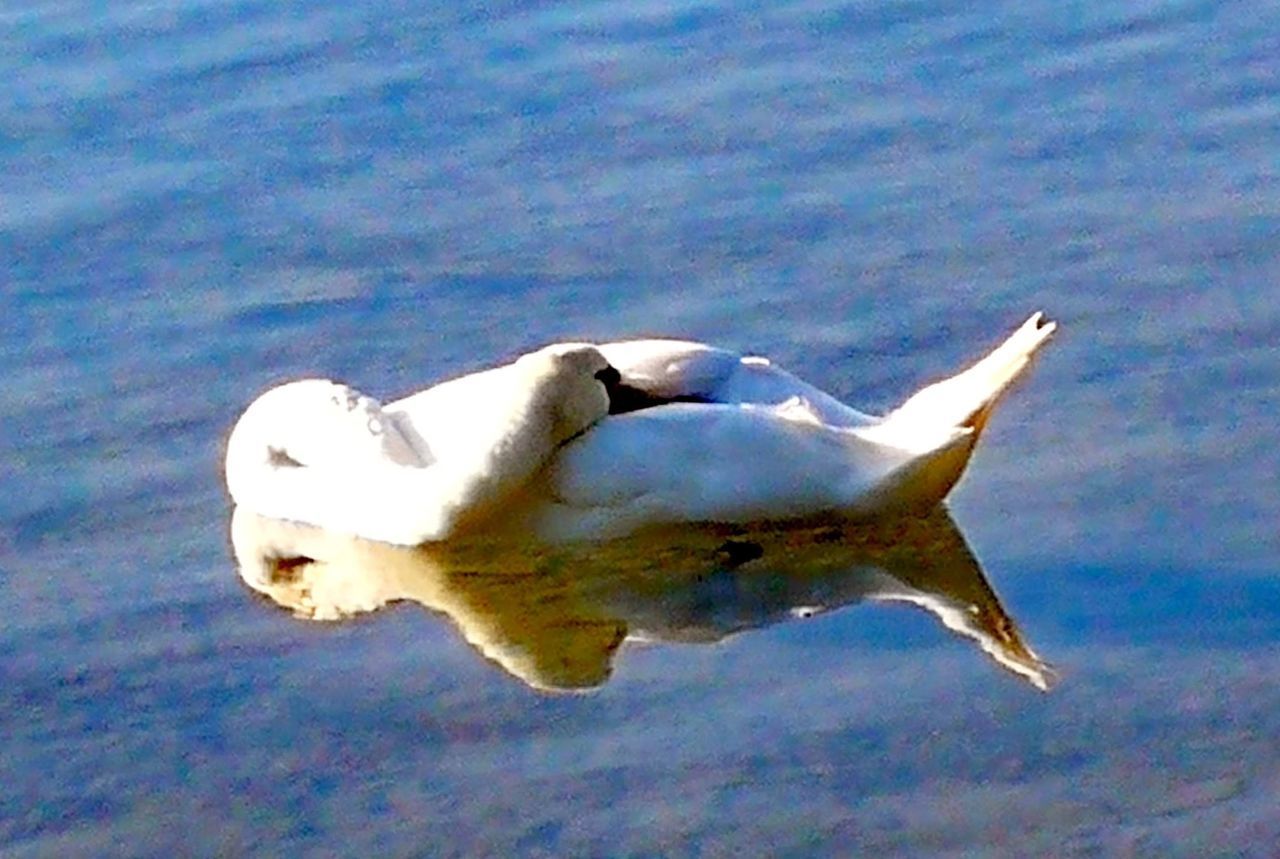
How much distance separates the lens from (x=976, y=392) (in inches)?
247

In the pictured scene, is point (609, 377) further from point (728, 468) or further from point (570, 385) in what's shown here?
point (728, 468)

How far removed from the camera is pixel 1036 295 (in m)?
7.53

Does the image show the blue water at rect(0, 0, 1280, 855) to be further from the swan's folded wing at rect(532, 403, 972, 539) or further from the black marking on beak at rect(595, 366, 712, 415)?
the black marking on beak at rect(595, 366, 712, 415)

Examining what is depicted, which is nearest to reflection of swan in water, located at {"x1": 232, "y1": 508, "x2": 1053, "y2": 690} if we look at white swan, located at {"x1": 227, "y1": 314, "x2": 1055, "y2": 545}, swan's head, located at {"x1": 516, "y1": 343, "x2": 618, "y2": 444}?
white swan, located at {"x1": 227, "y1": 314, "x2": 1055, "y2": 545}

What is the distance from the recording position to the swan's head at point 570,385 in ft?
20.2

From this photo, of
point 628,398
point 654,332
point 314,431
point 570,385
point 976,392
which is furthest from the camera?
point 654,332

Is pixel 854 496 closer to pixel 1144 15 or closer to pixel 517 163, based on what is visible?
pixel 517 163

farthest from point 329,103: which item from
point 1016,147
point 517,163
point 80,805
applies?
point 80,805

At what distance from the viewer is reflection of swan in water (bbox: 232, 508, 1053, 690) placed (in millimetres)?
6094

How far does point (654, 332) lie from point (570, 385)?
4.28 feet

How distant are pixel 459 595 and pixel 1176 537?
1300 mm

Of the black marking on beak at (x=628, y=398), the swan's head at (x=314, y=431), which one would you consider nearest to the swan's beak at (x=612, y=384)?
the black marking on beak at (x=628, y=398)

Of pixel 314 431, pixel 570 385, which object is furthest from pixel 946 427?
pixel 314 431

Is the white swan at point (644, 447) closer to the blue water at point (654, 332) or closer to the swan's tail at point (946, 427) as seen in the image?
the swan's tail at point (946, 427)
